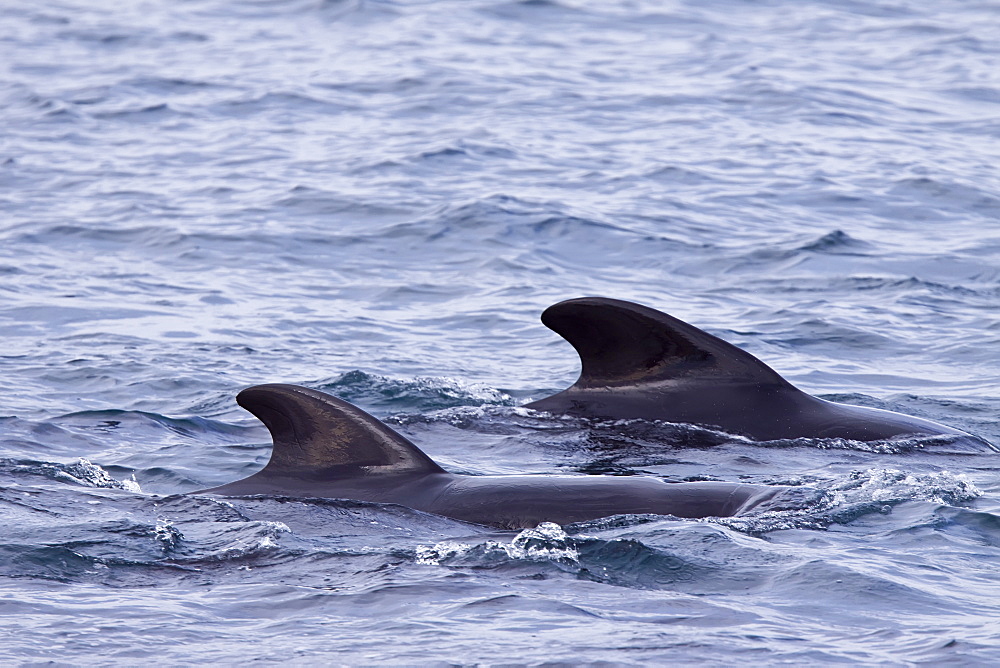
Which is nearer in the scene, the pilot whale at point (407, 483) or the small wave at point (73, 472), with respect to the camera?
the pilot whale at point (407, 483)

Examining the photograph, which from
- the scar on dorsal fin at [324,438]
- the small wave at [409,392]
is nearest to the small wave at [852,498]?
the scar on dorsal fin at [324,438]

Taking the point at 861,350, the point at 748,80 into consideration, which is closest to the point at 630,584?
the point at 861,350

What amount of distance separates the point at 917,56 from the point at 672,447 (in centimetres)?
1894

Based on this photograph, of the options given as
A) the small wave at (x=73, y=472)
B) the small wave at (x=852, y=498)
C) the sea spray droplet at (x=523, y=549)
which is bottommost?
the small wave at (x=73, y=472)

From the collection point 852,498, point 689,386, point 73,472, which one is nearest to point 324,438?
point 73,472

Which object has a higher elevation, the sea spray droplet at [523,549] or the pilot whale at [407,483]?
the pilot whale at [407,483]

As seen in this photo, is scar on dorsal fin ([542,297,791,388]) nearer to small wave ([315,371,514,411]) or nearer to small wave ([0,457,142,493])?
small wave ([315,371,514,411])

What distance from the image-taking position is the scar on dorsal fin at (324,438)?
281 inches

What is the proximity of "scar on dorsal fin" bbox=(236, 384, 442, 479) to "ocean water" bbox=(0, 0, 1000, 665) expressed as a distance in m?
0.23

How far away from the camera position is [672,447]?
883 cm

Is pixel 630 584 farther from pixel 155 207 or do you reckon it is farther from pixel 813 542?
pixel 155 207

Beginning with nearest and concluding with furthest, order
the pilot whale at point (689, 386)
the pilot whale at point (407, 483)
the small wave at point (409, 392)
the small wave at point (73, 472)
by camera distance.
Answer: the pilot whale at point (407, 483), the small wave at point (73, 472), the pilot whale at point (689, 386), the small wave at point (409, 392)

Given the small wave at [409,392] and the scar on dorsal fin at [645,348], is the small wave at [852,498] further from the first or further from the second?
the small wave at [409,392]

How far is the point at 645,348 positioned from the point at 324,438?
8.53 ft
